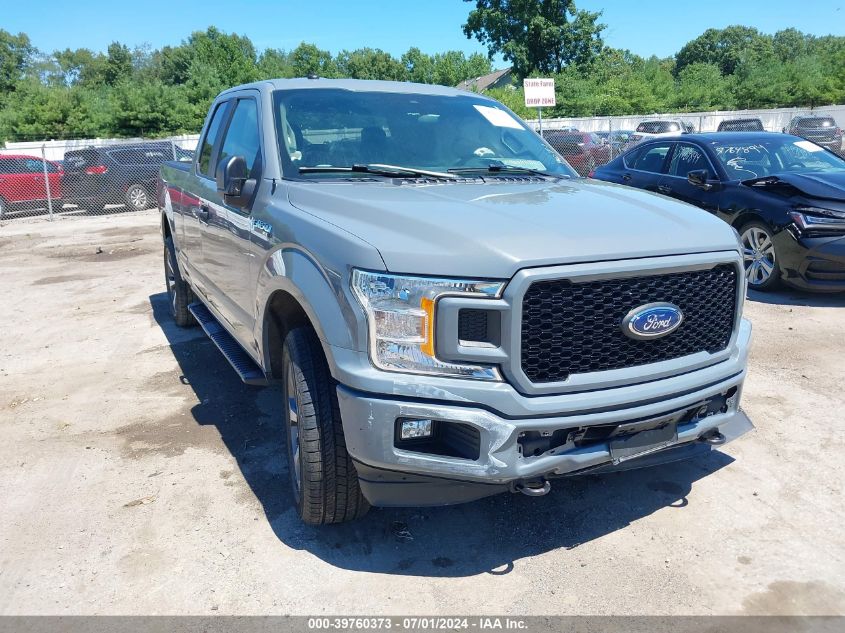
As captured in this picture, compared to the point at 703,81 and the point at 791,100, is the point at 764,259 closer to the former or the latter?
the point at 791,100

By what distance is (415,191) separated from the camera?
330cm

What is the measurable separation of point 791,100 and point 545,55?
18.0 meters

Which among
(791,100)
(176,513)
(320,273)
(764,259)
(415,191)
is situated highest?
(791,100)

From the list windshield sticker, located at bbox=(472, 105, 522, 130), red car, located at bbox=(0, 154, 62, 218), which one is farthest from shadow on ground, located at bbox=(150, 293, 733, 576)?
red car, located at bbox=(0, 154, 62, 218)

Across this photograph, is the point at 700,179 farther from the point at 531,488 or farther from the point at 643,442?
the point at 531,488

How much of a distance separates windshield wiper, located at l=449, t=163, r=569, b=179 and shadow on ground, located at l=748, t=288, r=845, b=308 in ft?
14.3

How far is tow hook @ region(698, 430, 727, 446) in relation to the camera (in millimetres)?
3086

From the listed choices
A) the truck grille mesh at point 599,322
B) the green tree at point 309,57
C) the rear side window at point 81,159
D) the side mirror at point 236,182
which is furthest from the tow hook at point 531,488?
the green tree at point 309,57

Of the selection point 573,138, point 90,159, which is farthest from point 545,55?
point 90,159

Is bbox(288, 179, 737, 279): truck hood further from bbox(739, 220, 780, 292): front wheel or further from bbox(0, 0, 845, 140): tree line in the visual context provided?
bbox(0, 0, 845, 140): tree line

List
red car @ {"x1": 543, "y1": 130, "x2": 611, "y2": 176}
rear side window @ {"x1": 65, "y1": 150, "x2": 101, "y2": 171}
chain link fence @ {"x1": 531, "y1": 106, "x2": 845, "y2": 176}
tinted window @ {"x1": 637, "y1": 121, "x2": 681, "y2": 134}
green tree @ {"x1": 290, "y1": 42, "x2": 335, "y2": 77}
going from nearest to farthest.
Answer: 1. rear side window @ {"x1": 65, "y1": 150, "x2": 101, "y2": 171}
2. red car @ {"x1": 543, "y1": 130, "x2": 611, "y2": 176}
3. chain link fence @ {"x1": 531, "y1": 106, "x2": 845, "y2": 176}
4. tinted window @ {"x1": 637, "y1": 121, "x2": 681, "y2": 134}
5. green tree @ {"x1": 290, "y1": 42, "x2": 335, "y2": 77}

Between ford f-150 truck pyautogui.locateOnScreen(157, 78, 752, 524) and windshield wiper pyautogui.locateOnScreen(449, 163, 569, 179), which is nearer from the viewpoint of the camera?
ford f-150 truck pyautogui.locateOnScreen(157, 78, 752, 524)

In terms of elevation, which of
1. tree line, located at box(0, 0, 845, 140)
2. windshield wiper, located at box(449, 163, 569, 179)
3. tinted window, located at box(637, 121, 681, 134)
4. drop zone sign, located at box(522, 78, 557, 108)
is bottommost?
windshield wiper, located at box(449, 163, 569, 179)

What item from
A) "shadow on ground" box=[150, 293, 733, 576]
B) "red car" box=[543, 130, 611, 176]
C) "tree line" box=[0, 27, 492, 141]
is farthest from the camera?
"tree line" box=[0, 27, 492, 141]
